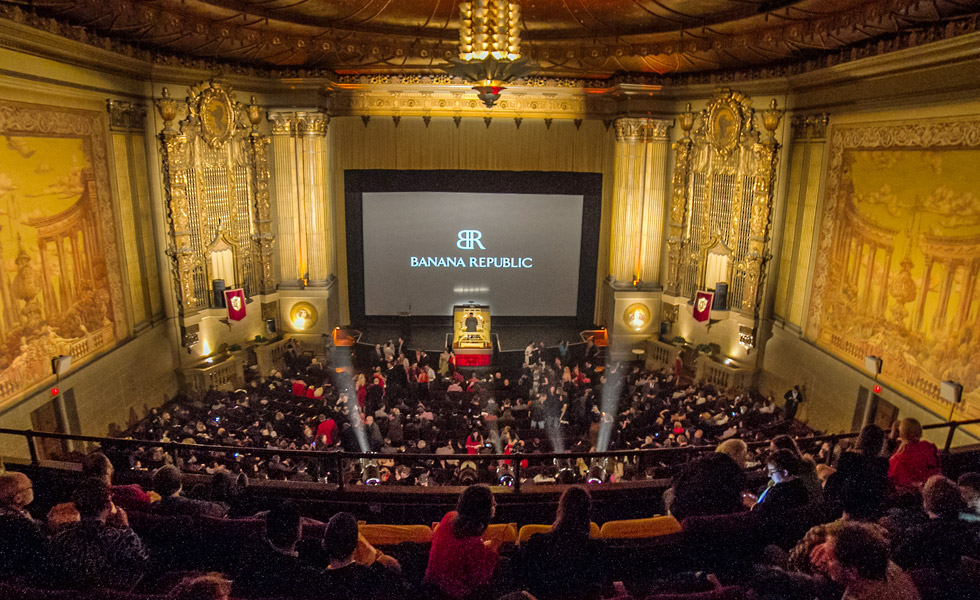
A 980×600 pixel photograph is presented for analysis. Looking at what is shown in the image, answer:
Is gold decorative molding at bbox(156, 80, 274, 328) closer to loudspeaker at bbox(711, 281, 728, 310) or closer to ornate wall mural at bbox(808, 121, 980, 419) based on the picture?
loudspeaker at bbox(711, 281, 728, 310)

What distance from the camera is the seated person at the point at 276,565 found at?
10.8 ft

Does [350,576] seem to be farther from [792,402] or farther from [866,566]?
[792,402]

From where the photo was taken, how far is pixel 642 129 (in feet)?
53.7

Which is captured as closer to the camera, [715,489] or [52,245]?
[715,489]

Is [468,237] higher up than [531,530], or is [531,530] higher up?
[468,237]

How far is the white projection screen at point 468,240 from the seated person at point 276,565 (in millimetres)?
14407

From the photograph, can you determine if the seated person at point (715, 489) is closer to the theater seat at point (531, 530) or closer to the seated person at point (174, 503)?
the theater seat at point (531, 530)

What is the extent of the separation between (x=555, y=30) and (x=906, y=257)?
29.1 feet

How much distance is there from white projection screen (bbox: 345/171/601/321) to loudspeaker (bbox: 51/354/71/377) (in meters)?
9.12

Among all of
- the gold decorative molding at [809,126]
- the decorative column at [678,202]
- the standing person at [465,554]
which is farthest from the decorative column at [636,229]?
the standing person at [465,554]

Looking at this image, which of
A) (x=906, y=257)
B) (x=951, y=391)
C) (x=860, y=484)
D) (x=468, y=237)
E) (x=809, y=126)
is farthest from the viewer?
(x=468, y=237)

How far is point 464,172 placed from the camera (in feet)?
56.7

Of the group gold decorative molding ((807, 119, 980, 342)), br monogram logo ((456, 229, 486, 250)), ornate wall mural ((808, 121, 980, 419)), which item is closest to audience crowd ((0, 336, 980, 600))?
ornate wall mural ((808, 121, 980, 419))

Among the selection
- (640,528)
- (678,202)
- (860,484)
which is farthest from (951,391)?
(678,202)
